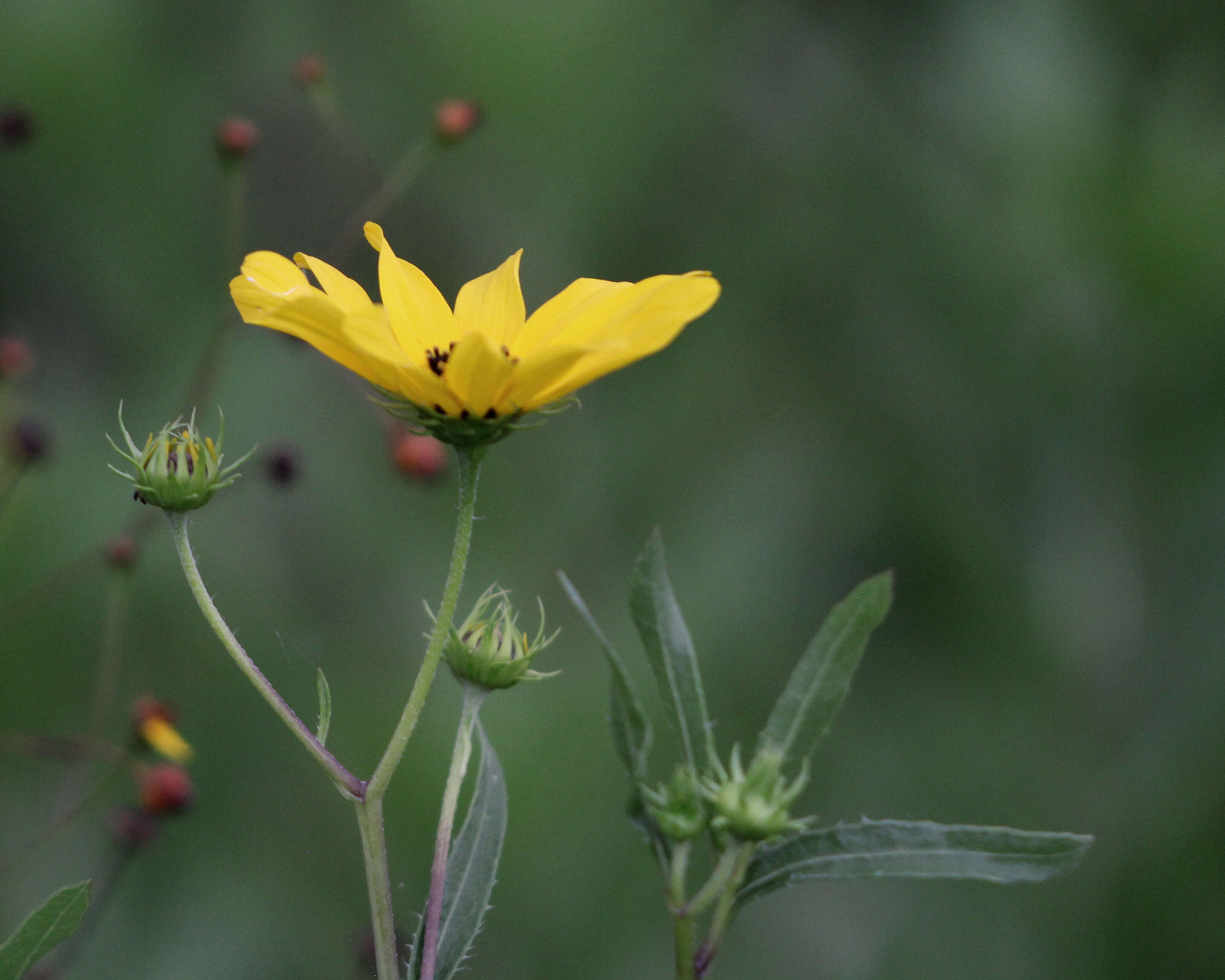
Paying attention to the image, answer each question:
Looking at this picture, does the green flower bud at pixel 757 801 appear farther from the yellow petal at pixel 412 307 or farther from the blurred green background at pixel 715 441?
the blurred green background at pixel 715 441

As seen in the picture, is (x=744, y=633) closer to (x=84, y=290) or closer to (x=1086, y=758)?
(x=1086, y=758)

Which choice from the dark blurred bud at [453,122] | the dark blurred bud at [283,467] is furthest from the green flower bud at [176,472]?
the dark blurred bud at [453,122]

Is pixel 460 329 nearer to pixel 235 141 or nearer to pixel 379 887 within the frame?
pixel 379 887

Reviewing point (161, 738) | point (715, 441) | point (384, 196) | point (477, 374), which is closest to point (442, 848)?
point (477, 374)

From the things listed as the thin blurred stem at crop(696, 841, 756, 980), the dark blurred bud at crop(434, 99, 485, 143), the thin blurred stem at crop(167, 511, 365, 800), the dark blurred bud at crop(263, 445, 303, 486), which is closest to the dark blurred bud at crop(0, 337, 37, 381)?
the dark blurred bud at crop(263, 445, 303, 486)

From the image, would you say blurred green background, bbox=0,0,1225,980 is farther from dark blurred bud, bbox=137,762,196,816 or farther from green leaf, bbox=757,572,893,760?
green leaf, bbox=757,572,893,760

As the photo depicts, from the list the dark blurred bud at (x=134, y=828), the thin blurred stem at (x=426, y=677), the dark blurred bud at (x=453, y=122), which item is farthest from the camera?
the dark blurred bud at (x=453, y=122)
